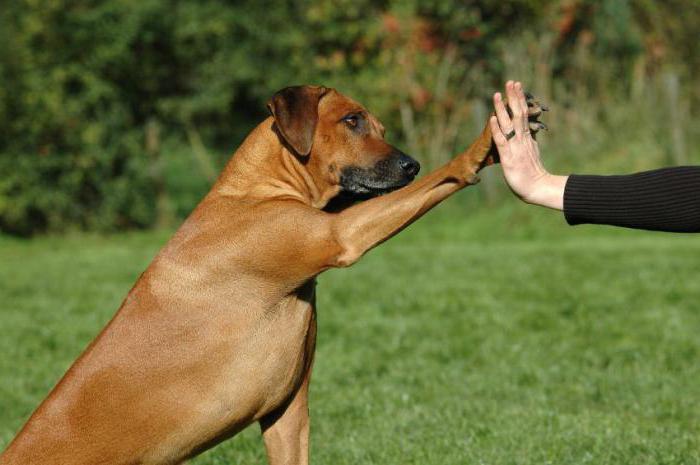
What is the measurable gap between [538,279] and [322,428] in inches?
188

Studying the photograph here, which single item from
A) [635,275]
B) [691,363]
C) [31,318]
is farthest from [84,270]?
Result: [691,363]

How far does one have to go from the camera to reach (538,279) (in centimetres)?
981

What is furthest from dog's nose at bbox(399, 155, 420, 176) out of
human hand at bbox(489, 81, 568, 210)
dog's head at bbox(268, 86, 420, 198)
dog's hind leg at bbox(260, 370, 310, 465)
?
dog's hind leg at bbox(260, 370, 310, 465)

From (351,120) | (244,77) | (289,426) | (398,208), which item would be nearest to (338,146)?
(351,120)

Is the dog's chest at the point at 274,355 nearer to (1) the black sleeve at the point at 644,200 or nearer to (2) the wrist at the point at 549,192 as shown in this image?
(2) the wrist at the point at 549,192

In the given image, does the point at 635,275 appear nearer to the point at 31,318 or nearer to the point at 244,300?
the point at 31,318

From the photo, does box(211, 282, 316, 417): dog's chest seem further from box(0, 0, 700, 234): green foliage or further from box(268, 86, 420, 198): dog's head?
box(0, 0, 700, 234): green foliage

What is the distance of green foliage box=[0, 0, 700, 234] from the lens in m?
15.2

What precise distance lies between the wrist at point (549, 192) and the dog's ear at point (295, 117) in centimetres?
92

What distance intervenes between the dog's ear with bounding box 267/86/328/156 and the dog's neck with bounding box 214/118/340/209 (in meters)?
0.07

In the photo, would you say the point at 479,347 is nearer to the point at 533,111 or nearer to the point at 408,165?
the point at 408,165

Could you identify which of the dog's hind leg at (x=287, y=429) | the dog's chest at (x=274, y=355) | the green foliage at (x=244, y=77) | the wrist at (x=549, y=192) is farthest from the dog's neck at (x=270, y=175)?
the green foliage at (x=244, y=77)

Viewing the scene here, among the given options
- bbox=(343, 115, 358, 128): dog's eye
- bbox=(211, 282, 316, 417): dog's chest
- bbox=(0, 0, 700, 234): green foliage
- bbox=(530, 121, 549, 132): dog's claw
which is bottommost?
bbox=(0, 0, 700, 234): green foliage

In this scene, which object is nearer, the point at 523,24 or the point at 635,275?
the point at 635,275
